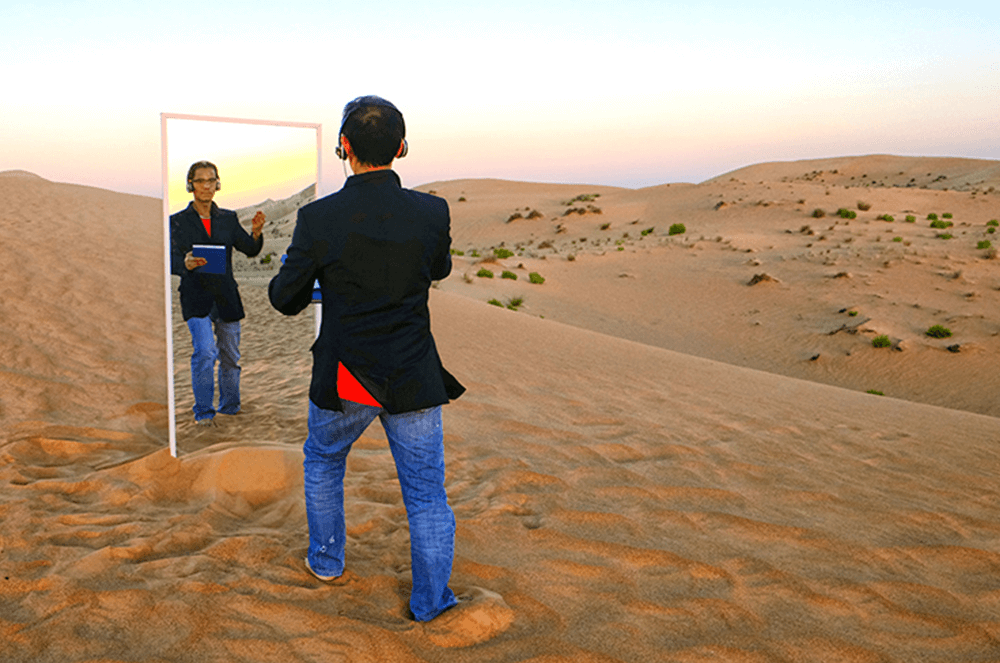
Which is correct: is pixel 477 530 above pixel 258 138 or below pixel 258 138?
below

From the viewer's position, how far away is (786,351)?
42.5 ft

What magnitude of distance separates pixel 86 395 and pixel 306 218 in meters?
4.37

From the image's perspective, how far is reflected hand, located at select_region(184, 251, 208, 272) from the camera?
13.8 feet

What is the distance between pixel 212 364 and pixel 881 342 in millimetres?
11460

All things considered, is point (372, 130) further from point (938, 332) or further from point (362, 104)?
point (938, 332)

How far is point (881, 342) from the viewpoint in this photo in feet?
40.1

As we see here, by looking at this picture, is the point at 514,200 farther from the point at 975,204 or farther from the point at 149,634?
the point at 149,634

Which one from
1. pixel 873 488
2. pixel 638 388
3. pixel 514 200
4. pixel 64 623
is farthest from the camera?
pixel 514 200

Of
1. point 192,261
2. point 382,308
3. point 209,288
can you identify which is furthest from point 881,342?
point 382,308

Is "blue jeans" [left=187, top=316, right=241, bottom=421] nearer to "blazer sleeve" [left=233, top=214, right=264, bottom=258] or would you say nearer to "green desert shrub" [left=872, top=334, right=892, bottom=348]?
"blazer sleeve" [left=233, top=214, right=264, bottom=258]

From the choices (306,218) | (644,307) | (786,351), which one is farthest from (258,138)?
(644,307)

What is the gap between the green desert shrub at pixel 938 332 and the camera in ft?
40.9

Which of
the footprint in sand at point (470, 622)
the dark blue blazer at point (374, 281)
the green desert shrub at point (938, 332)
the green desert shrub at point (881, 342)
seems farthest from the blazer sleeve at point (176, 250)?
the green desert shrub at point (938, 332)

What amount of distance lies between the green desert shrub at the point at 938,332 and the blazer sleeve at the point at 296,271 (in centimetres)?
1321
